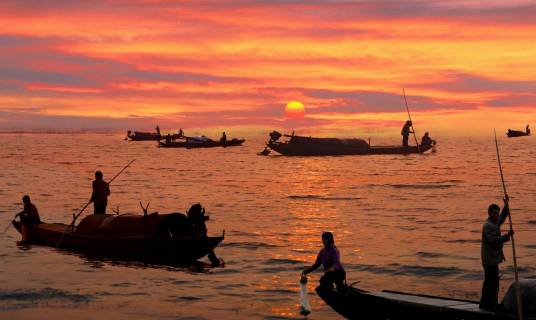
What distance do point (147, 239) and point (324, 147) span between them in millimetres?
92961

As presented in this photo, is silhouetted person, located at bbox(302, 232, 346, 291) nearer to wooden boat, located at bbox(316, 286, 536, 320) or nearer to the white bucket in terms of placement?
wooden boat, located at bbox(316, 286, 536, 320)

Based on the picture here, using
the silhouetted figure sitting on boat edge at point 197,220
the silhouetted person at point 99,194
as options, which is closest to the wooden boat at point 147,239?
the silhouetted figure sitting on boat edge at point 197,220

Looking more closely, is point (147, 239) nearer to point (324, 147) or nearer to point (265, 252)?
point (265, 252)

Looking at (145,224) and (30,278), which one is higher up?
(145,224)

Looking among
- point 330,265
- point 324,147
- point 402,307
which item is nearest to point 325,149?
point 324,147

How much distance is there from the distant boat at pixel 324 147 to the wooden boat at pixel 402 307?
90601mm

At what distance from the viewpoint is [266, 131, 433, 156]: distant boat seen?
10981 centimetres

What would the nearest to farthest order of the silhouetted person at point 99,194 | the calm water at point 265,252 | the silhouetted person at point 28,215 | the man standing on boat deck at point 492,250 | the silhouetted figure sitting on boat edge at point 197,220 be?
the man standing on boat deck at point 492,250 → the calm water at point 265,252 → the silhouetted figure sitting on boat edge at point 197,220 → the silhouetted person at point 99,194 → the silhouetted person at point 28,215

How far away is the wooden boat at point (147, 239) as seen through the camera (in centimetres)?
2248

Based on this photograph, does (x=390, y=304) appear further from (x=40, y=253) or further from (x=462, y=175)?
(x=462, y=175)

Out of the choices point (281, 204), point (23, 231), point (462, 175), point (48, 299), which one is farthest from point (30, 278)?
point (462, 175)

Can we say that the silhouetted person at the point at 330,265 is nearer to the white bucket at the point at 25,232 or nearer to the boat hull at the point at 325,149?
the white bucket at the point at 25,232

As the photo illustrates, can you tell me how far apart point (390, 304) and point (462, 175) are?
240ft

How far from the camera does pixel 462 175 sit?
84312mm
